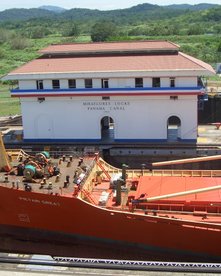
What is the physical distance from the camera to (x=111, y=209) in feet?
54.2

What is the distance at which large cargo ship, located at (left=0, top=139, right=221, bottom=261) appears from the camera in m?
15.9

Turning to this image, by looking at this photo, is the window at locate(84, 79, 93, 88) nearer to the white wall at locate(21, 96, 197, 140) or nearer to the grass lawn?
the white wall at locate(21, 96, 197, 140)

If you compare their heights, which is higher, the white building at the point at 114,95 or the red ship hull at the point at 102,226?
the white building at the point at 114,95

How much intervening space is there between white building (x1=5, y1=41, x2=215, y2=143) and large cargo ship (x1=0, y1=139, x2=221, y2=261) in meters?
7.29

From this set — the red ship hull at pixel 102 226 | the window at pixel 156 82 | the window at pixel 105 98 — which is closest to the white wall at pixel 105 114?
the window at pixel 105 98

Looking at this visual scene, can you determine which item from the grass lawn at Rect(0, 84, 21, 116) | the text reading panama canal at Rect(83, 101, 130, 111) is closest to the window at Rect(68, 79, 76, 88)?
the text reading panama canal at Rect(83, 101, 130, 111)

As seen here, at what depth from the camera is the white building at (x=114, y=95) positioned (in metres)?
25.3

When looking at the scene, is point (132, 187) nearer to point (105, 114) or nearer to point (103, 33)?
point (105, 114)

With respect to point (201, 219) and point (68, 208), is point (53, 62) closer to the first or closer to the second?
point (68, 208)

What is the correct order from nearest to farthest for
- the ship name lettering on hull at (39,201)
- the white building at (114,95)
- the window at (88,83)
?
the ship name lettering on hull at (39,201)
the white building at (114,95)
the window at (88,83)

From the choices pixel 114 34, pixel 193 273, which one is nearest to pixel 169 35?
pixel 114 34

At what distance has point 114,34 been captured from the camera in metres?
99.3

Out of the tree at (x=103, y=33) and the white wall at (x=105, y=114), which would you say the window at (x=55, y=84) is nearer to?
the white wall at (x=105, y=114)

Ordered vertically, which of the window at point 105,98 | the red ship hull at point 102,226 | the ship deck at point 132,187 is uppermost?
the window at point 105,98
